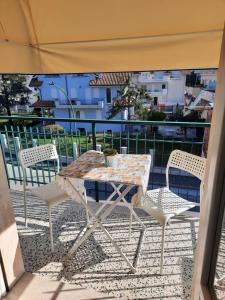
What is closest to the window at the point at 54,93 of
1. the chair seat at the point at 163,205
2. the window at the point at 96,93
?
the window at the point at 96,93

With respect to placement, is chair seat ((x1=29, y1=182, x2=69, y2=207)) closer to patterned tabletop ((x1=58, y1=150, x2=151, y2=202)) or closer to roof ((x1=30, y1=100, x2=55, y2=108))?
patterned tabletop ((x1=58, y1=150, x2=151, y2=202))

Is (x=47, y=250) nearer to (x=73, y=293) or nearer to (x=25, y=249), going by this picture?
(x=25, y=249)

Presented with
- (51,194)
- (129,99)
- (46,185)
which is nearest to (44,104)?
(129,99)

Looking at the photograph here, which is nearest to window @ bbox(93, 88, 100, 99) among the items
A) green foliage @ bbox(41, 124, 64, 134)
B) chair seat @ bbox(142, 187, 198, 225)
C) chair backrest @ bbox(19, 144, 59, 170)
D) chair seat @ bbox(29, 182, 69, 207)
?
green foliage @ bbox(41, 124, 64, 134)

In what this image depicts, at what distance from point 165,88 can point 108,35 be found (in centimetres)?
1905

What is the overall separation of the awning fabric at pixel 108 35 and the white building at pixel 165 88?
17402 millimetres

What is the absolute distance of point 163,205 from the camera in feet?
7.47

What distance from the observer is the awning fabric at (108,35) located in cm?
167

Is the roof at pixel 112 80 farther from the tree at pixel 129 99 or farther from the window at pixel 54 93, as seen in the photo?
the window at pixel 54 93

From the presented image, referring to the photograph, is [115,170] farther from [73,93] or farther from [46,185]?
[73,93]

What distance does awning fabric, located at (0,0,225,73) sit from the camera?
167 centimetres

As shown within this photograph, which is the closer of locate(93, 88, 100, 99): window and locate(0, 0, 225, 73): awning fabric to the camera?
locate(0, 0, 225, 73): awning fabric

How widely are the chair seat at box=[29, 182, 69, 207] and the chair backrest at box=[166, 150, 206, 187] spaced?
124 cm

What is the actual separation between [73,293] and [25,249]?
2.65 feet
